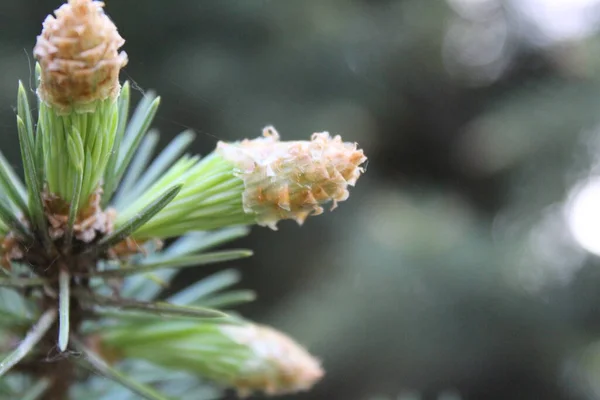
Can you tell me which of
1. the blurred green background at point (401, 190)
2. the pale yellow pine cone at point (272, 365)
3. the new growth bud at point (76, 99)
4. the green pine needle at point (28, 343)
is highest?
the blurred green background at point (401, 190)

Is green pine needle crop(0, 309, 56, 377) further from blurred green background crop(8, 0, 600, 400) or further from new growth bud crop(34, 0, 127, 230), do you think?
blurred green background crop(8, 0, 600, 400)

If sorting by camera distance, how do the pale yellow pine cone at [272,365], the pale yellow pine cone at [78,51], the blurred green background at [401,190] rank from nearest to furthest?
the pale yellow pine cone at [78,51] < the pale yellow pine cone at [272,365] < the blurred green background at [401,190]

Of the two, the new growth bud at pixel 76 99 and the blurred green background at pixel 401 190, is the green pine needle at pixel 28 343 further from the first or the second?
the blurred green background at pixel 401 190

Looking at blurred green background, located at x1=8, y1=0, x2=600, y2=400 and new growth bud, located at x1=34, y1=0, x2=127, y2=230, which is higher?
blurred green background, located at x1=8, y1=0, x2=600, y2=400

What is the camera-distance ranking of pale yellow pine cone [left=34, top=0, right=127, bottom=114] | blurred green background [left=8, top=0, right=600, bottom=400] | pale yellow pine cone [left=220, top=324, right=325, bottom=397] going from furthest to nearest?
blurred green background [left=8, top=0, right=600, bottom=400] < pale yellow pine cone [left=220, top=324, right=325, bottom=397] < pale yellow pine cone [left=34, top=0, right=127, bottom=114]

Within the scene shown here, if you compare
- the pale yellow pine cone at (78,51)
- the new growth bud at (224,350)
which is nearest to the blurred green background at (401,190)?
the new growth bud at (224,350)

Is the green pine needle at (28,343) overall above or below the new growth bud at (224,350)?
below

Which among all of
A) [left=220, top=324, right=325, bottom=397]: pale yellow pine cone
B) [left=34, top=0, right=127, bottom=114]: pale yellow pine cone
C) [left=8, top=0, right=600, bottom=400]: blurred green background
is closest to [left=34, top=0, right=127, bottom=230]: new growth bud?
[left=34, top=0, right=127, bottom=114]: pale yellow pine cone
